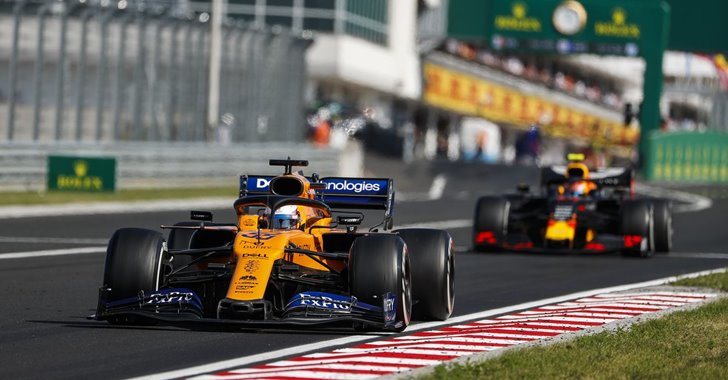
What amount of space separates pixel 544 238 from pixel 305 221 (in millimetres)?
9347

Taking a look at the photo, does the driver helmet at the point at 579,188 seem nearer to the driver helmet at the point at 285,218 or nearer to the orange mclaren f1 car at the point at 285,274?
the orange mclaren f1 car at the point at 285,274

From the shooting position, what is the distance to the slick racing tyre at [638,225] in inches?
840

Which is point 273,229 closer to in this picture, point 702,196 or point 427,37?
point 702,196

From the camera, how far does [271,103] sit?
44000mm

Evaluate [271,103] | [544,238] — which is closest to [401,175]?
[271,103]

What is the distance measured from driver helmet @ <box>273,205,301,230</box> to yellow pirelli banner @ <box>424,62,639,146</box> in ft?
173

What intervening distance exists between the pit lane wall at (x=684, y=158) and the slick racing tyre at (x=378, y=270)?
42428 mm

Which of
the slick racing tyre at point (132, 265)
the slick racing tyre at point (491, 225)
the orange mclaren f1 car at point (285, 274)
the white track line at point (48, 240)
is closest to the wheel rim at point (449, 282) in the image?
the orange mclaren f1 car at point (285, 274)

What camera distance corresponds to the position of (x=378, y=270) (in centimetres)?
1177

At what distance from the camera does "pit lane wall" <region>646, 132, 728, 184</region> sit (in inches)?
2104

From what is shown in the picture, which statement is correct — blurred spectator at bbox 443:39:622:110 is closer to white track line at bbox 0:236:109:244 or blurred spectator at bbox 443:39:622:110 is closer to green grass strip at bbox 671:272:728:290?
white track line at bbox 0:236:109:244

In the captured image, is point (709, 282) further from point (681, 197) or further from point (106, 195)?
point (681, 197)

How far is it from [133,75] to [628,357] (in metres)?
27.9

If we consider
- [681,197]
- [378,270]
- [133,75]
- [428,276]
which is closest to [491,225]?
[428,276]
